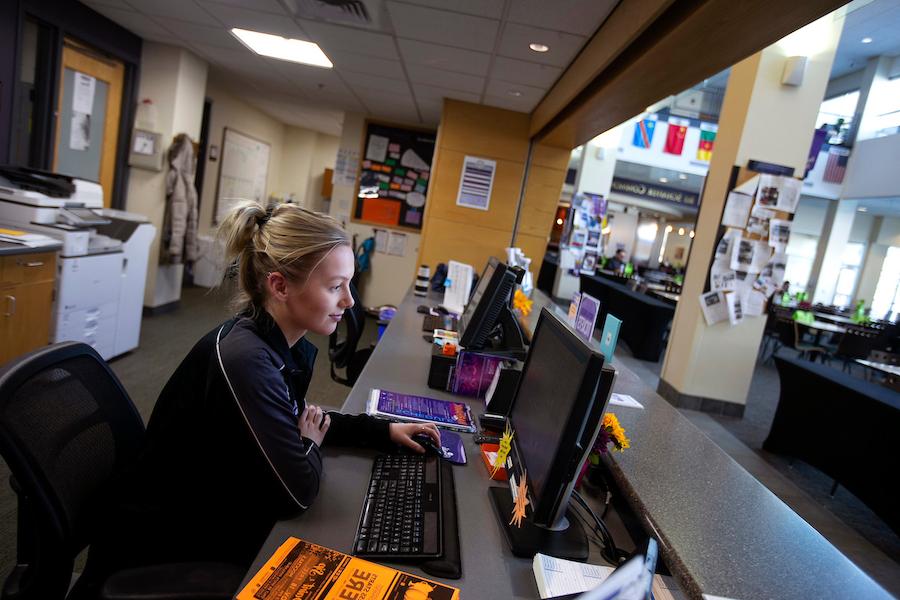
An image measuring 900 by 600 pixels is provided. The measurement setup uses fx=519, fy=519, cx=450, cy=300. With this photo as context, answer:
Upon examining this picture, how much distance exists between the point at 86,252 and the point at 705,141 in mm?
12187

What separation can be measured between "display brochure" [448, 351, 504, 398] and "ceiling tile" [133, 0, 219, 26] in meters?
3.17

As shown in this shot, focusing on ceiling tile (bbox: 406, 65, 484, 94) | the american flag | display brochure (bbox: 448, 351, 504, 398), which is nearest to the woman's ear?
display brochure (bbox: 448, 351, 504, 398)

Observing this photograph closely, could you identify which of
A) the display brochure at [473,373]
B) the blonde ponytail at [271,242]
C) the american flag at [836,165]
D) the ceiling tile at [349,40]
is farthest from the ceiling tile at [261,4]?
the american flag at [836,165]

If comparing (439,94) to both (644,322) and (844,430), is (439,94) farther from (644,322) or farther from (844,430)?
(844,430)

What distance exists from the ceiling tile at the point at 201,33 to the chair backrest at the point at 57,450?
143 inches

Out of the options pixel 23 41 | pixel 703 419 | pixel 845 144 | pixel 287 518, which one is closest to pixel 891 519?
pixel 703 419

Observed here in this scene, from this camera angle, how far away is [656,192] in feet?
50.0

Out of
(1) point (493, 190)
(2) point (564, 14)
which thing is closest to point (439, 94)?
(1) point (493, 190)

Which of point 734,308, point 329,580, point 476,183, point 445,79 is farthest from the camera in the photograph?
point 476,183

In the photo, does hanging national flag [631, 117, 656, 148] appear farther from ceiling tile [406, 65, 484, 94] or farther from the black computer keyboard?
the black computer keyboard

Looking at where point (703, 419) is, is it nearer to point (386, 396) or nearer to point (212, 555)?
point (386, 396)

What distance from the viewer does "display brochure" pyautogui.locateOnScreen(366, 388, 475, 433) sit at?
1.65m

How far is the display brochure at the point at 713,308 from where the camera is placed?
14.8ft

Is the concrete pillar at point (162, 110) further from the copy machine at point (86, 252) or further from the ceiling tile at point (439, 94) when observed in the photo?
the ceiling tile at point (439, 94)
